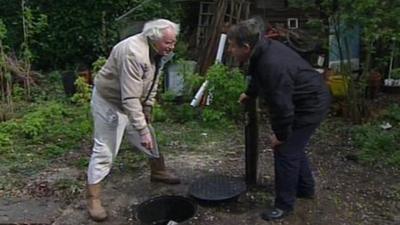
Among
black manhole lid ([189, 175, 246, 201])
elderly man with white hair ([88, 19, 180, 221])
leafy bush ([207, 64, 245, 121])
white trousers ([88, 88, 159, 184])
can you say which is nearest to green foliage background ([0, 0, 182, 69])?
leafy bush ([207, 64, 245, 121])

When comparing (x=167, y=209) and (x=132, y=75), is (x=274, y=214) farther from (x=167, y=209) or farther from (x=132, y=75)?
(x=132, y=75)

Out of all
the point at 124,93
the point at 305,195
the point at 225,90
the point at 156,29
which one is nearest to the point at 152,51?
the point at 156,29

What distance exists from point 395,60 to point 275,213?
4.69 meters

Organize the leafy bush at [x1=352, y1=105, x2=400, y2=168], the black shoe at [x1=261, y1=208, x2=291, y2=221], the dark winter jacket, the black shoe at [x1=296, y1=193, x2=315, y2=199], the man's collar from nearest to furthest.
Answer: the dark winter jacket < the man's collar < the black shoe at [x1=261, y1=208, x2=291, y2=221] < the black shoe at [x1=296, y1=193, x2=315, y2=199] < the leafy bush at [x1=352, y1=105, x2=400, y2=168]

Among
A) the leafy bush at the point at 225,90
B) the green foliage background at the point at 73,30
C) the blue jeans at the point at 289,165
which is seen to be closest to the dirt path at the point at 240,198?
the blue jeans at the point at 289,165

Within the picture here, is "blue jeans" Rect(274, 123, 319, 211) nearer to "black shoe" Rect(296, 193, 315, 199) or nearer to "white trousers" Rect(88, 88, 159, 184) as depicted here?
"black shoe" Rect(296, 193, 315, 199)

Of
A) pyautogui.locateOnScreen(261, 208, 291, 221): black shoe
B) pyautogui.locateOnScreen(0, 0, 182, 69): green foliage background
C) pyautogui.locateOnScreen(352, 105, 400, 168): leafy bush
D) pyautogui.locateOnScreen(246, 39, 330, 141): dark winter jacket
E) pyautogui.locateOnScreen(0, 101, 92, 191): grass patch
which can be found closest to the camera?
pyautogui.locateOnScreen(246, 39, 330, 141): dark winter jacket

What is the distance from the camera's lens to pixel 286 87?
375cm

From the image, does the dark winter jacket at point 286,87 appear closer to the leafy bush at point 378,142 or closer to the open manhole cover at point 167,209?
the open manhole cover at point 167,209

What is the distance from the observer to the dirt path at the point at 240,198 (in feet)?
14.0

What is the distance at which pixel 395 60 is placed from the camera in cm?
806

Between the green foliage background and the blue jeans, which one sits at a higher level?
the green foliage background

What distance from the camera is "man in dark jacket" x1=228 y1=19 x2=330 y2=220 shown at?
375cm

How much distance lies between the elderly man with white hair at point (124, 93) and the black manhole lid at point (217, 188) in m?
0.49
